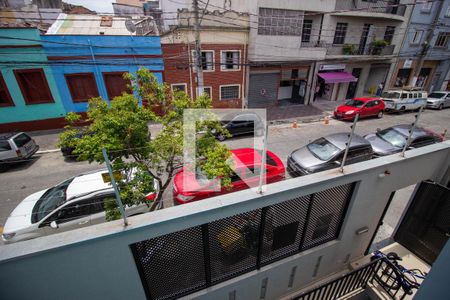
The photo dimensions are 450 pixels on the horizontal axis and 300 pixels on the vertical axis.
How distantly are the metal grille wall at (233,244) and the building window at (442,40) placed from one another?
30510 mm

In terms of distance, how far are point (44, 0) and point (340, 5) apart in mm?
29126

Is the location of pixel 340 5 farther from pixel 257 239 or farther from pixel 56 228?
pixel 56 228

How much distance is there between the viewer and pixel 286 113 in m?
17.3

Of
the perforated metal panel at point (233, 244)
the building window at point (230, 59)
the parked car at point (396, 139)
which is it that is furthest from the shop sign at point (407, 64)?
the perforated metal panel at point (233, 244)

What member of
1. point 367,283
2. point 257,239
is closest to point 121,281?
point 257,239

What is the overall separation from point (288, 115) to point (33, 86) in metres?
17.4

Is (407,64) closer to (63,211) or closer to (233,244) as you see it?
(233,244)

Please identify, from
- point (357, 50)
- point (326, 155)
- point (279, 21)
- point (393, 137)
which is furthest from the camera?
point (357, 50)

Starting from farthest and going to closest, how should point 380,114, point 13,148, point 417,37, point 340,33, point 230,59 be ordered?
point 417,37, point 340,33, point 230,59, point 380,114, point 13,148

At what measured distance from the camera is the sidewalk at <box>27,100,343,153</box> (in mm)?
12227

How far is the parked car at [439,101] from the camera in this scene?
714 inches

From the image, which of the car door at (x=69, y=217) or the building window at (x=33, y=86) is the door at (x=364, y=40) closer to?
the car door at (x=69, y=217)

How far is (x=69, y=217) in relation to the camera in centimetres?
509

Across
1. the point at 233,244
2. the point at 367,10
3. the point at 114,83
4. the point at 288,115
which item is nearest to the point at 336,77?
the point at 367,10
